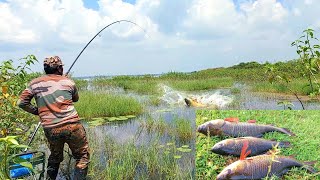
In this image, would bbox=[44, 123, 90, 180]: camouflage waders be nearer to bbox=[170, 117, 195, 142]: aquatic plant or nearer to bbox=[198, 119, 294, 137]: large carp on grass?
bbox=[198, 119, 294, 137]: large carp on grass

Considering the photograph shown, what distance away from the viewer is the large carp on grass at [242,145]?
3.13 metres

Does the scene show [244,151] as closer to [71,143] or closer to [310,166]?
[310,166]

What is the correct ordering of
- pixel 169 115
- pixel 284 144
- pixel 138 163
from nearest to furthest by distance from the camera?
pixel 284 144
pixel 138 163
pixel 169 115

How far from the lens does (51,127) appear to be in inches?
200

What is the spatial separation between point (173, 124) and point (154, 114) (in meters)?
2.83

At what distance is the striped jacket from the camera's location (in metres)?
5.07

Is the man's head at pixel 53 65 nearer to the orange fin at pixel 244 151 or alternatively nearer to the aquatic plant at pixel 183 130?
the orange fin at pixel 244 151

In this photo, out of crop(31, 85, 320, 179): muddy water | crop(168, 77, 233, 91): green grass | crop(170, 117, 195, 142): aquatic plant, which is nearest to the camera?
crop(31, 85, 320, 179): muddy water

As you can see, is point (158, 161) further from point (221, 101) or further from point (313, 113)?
point (221, 101)

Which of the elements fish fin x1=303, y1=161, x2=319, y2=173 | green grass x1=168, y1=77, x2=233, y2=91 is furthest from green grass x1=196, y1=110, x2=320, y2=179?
green grass x1=168, y1=77, x2=233, y2=91

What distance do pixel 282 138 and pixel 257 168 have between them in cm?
52

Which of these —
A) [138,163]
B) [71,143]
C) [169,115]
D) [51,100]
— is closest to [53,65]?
[51,100]

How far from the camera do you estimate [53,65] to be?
5219 mm

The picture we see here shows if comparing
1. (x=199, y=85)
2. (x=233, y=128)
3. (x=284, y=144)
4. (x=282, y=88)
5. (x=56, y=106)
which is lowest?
(x=282, y=88)
